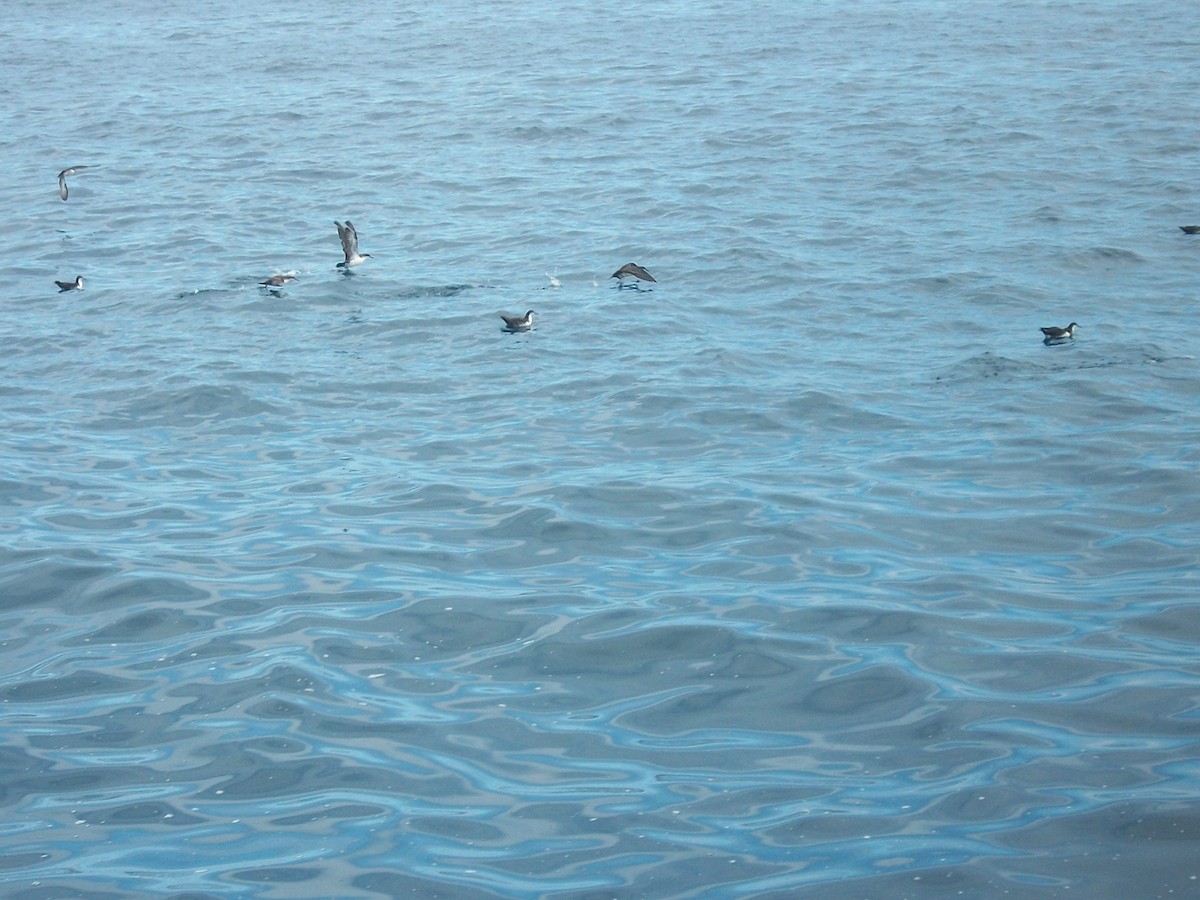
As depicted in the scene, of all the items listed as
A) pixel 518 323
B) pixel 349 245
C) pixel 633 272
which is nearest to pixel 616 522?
pixel 518 323

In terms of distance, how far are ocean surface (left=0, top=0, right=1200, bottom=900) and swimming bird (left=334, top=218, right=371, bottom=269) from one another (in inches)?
15.6

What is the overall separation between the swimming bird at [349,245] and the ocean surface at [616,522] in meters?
0.40

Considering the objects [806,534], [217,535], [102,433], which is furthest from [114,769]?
[102,433]

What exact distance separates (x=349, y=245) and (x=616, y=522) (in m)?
8.79

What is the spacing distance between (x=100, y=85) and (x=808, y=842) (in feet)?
100.0

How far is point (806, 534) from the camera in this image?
9.01 meters

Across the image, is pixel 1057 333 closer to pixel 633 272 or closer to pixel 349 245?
pixel 633 272

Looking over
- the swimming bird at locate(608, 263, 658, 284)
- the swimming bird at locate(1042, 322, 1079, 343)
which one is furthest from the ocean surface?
the swimming bird at locate(1042, 322, 1079, 343)

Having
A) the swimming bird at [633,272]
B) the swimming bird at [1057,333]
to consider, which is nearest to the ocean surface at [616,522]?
the swimming bird at [633,272]

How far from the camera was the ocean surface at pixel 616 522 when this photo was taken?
583cm

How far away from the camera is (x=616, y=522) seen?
9336 millimetres

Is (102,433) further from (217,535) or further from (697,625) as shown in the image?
(697,625)

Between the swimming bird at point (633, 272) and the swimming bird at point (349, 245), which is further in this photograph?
the swimming bird at point (349, 245)

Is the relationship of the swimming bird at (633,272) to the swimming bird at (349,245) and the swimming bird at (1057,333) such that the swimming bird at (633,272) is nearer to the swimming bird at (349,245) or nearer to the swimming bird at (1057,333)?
the swimming bird at (349,245)
